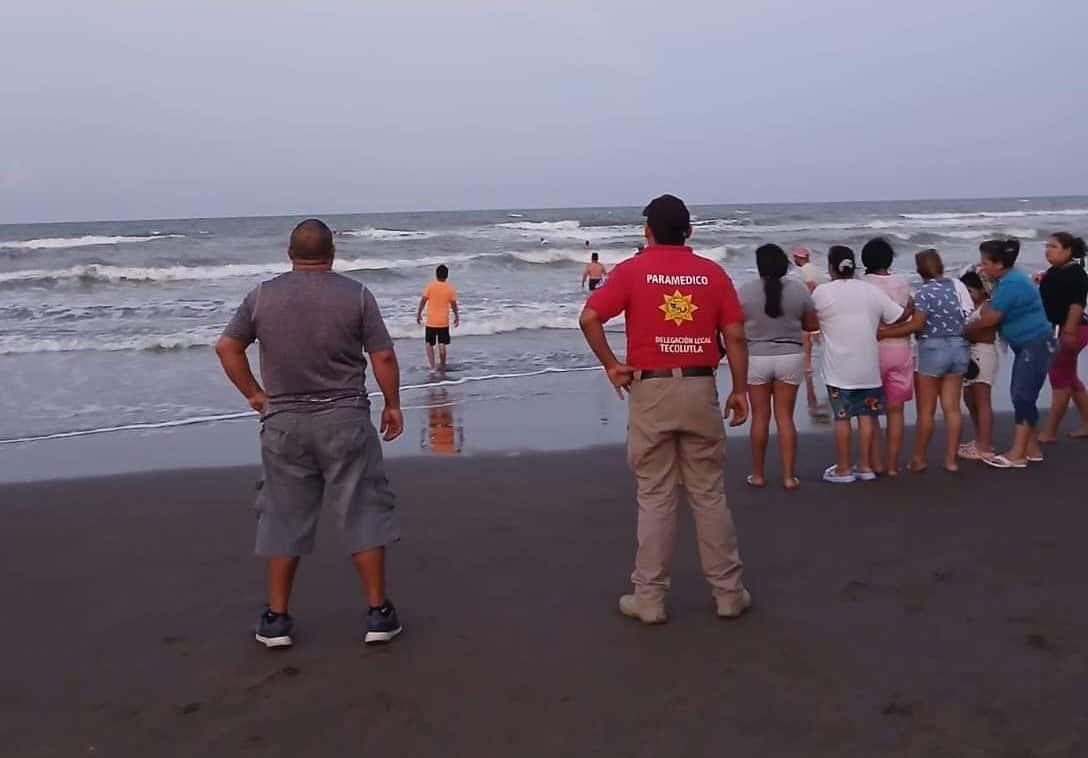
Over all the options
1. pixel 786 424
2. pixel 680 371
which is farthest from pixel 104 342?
pixel 680 371

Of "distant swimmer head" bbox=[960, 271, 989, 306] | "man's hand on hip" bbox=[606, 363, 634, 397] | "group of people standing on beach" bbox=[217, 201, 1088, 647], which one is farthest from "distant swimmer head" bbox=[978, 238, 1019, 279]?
"man's hand on hip" bbox=[606, 363, 634, 397]

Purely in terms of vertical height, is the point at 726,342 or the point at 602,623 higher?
the point at 726,342

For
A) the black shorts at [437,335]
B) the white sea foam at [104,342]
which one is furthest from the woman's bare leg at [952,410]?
the white sea foam at [104,342]

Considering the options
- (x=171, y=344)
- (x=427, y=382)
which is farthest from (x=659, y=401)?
(x=171, y=344)

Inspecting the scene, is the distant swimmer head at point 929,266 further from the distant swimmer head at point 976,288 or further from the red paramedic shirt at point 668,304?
the red paramedic shirt at point 668,304

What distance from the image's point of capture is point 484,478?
692 cm

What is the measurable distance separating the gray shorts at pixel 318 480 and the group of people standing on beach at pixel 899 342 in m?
2.95

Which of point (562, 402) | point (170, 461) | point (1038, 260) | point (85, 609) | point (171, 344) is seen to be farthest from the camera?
point (1038, 260)

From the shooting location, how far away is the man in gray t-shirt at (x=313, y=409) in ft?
12.7

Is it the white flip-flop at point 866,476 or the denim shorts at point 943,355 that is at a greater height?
the denim shorts at point 943,355

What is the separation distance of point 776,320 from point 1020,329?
6.12 feet

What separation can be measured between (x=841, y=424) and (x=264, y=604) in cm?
375

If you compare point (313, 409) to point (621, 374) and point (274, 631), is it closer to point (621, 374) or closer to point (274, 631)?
point (274, 631)

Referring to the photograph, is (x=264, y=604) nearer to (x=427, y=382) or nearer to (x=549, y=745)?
(x=549, y=745)
